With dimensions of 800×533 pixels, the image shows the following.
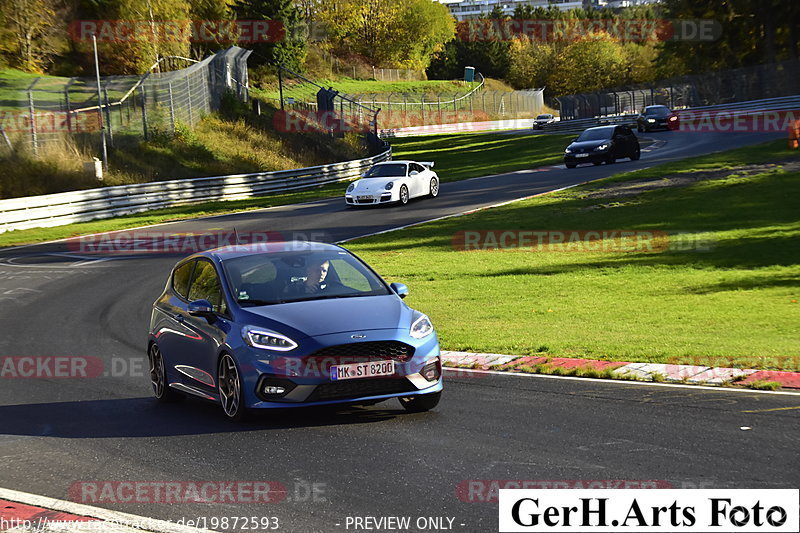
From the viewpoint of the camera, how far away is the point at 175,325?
1041cm

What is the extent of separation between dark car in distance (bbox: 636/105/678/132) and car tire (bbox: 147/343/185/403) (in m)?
55.2

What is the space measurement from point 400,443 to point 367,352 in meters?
0.95

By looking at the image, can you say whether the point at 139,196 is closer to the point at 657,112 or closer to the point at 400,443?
the point at 400,443

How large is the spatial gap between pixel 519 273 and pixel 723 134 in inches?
1437

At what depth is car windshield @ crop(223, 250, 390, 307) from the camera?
965 centimetres

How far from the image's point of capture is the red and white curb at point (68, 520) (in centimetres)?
626

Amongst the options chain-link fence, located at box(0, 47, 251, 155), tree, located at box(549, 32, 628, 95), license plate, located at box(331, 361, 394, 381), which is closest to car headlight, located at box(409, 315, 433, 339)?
license plate, located at box(331, 361, 394, 381)

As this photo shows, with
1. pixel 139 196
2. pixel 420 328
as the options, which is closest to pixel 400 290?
pixel 420 328

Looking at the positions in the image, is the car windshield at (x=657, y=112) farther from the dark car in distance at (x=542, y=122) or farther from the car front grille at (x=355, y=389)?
the car front grille at (x=355, y=389)

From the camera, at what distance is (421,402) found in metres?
9.32

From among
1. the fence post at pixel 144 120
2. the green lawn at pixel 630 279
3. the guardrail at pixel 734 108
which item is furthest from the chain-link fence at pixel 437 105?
the green lawn at pixel 630 279

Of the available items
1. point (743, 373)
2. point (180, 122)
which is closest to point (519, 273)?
point (743, 373)

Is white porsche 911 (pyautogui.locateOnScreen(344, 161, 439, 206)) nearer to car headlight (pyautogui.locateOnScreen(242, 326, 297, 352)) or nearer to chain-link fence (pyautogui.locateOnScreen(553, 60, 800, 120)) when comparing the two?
car headlight (pyautogui.locateOnScreen(242, 326, 297, 352))

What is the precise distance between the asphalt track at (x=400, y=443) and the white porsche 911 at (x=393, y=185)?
22.1m
